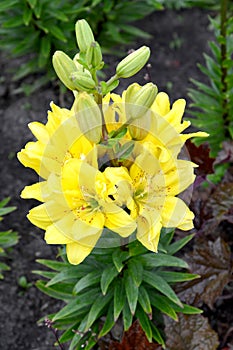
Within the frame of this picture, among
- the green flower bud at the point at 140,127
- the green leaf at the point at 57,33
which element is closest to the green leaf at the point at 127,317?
the green flower bud at the point at 140,127

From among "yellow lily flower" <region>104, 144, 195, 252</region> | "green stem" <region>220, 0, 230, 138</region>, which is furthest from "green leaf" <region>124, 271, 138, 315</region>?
"green stem" <region>220, 0, 230, 138</region>

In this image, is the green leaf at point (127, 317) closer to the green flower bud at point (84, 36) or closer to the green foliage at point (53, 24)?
the green flower bud at point (84, 36)

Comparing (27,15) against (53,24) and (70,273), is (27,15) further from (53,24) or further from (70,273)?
(70,273)

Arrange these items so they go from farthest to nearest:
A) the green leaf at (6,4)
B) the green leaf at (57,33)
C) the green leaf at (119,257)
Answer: the green leaf at (57,33) → the green leaf at (6,4) → the green leaf at (119,257)

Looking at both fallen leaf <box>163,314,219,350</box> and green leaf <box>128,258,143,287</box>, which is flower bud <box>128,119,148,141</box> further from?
fallen leaf <box>163,314,219,350</box>

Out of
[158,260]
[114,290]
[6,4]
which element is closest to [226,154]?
[158,260]
